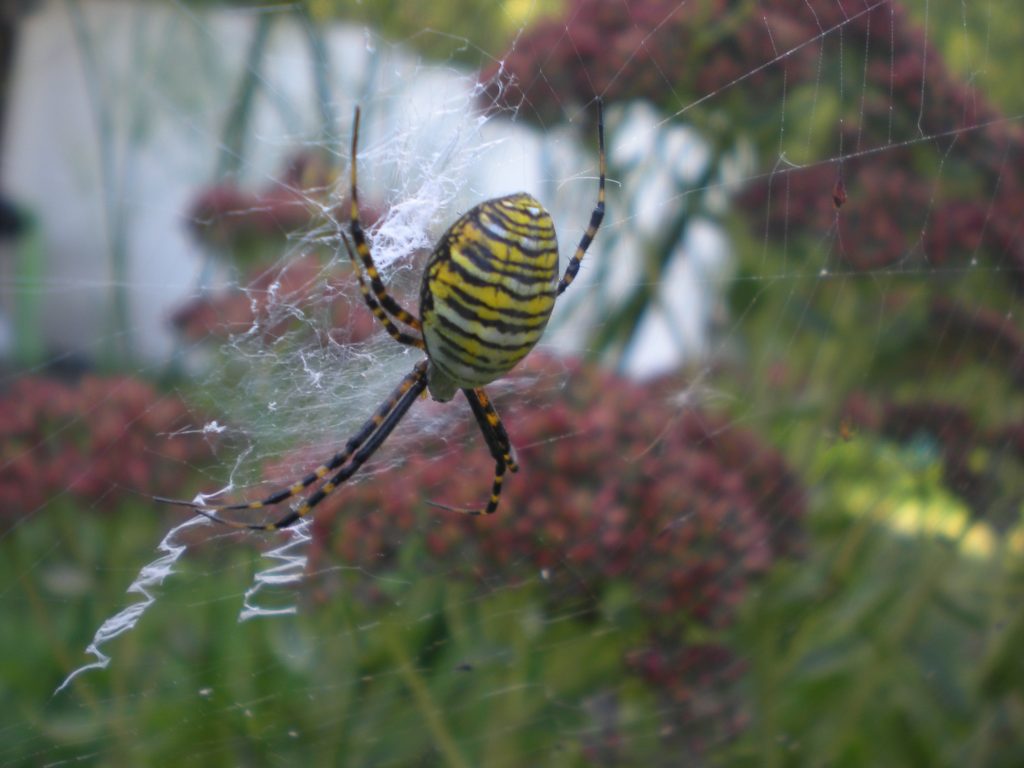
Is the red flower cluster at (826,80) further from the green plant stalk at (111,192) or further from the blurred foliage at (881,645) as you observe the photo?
the green plant stalk at (111,192)

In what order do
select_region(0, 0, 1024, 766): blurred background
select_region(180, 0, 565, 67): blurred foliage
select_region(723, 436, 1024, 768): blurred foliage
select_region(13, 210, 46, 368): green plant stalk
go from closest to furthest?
select_region(0, 0, 1024, 766): blurred background
select_region(723, 436, 1024, 768): blurred foliage
select_region(180, 0, 565, 67): blurred foliage
select_region(13, 210, 46, 368): green plant stalk

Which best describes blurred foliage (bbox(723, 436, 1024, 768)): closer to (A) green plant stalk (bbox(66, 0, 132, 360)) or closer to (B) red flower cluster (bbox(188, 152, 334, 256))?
(B) red flower cluster (bbox(188, 152, 334, 256))

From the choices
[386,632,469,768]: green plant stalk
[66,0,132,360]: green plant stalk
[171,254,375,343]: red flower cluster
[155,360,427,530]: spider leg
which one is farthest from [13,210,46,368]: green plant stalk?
[386,632,469,768]: green plant stalk

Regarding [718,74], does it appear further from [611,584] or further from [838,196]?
[611,584]

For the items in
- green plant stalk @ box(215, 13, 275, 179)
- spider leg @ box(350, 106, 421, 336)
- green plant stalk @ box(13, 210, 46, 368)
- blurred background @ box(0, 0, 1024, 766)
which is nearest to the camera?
spider leg @ box(350, 106, 421, 336)

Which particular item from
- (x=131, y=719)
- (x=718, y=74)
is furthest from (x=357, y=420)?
(x=718, y=74)

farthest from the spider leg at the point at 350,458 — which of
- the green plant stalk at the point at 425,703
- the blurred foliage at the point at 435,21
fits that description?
the blurred foliage at the point at 435,21
